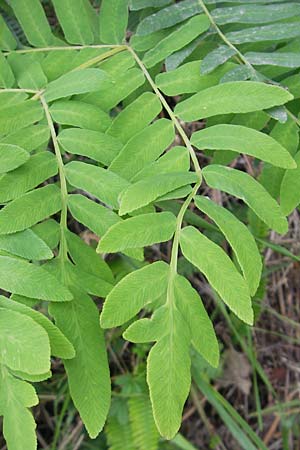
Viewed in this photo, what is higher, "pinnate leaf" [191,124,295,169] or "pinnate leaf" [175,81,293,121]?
"pinnate leaf" [175,81,293,121]

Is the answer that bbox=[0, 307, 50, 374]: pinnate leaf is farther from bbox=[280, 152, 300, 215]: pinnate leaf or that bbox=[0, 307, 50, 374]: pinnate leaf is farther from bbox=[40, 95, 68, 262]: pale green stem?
bbox=[280, 152, 300, 215]: pinnate leaf

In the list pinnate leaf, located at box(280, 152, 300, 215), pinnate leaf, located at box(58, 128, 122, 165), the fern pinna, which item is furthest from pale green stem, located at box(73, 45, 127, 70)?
pinnate leaf, located at box(280, 152, 300, 215)

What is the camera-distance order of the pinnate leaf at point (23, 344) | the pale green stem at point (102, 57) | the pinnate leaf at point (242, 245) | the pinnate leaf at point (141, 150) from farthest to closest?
1. the pale green stem at point (102, 57)
2. the pinnate leaf at point (141, 150)
3. the pinnate leaf at point (242, 245)
4. the pinnate leaf at point (23, 344)

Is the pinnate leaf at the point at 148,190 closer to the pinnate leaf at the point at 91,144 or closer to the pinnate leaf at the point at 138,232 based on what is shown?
the pinnate leaf at the point at 138,232

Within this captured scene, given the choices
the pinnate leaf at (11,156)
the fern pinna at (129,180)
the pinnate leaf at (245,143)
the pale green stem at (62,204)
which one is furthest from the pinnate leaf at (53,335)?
the pinnate leaf at (245,143)

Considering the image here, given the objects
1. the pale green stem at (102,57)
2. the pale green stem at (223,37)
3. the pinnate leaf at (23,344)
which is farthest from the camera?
the pale green stem at (102,57)

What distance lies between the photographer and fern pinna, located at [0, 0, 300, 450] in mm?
844

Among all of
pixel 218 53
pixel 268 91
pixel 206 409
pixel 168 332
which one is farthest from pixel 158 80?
pixel 206 409

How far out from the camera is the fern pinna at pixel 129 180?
844 millimetres

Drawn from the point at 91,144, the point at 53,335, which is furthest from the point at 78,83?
the point at 53,335

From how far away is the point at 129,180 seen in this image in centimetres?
101

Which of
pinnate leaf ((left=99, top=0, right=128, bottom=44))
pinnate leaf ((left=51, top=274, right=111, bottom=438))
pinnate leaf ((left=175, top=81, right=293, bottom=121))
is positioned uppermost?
pinnate leaf ((left=99, top=0, right=128, bottom=44))

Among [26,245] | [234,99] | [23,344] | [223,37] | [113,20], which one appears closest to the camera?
[23,344]

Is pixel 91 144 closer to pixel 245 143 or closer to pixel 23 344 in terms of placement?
pixel 245 143
